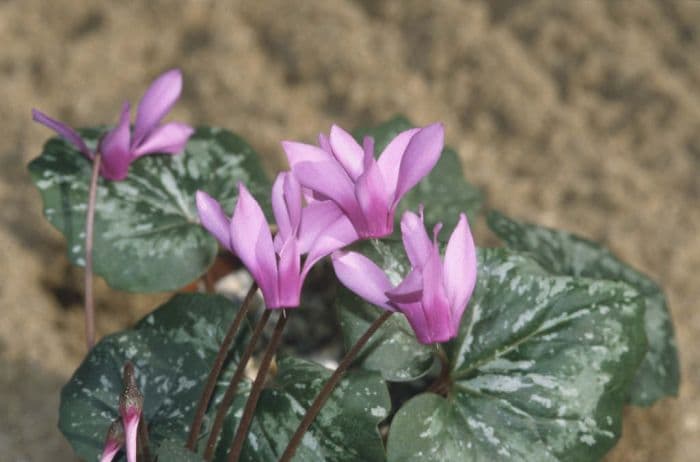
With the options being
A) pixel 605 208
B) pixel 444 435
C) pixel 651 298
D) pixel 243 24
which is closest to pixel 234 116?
pixel 243 24

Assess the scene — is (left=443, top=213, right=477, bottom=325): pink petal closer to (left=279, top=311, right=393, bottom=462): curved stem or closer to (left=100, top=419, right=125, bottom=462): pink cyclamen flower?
(left=279, top=311, right=393, bottom=462): curved stem

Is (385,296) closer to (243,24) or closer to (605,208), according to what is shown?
(605,208)

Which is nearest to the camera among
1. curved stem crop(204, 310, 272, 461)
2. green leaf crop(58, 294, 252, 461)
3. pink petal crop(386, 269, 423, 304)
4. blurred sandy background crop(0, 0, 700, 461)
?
pink petal crop(386, 269, 423, 304)

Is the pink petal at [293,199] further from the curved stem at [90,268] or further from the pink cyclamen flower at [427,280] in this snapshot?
the curved stem at [90,268]

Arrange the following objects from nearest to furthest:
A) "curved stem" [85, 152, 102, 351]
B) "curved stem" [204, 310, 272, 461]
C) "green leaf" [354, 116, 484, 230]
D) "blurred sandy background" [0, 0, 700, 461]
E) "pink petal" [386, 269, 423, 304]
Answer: "pink petal" [386, 269, 423, 304] → "curved stem" [204, 310, 272, 461] → "curved stem" [85, 152, 102, 351] → "green leaf" [354, 116, 484, 230] → "blurred sandy background" [0, 0, 700, 461]

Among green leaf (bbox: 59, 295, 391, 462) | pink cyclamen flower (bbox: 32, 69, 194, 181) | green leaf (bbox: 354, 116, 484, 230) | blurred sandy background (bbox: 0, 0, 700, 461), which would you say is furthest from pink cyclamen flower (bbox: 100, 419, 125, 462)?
blurred sandy background (bbox: 0, 0, 700, 461)

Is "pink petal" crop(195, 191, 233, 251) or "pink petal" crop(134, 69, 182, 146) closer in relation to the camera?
"pink petal" crop(195, 191, 233, 251)
